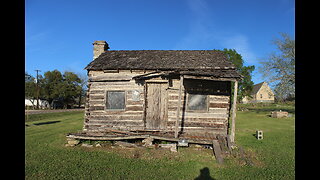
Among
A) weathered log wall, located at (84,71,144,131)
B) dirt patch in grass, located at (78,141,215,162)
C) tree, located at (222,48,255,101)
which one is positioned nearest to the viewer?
dirt patch in grass, located at (78,141,215,162)

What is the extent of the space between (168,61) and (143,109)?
12.0 feet

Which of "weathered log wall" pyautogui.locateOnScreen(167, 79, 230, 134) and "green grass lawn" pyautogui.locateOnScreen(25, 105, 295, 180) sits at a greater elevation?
"weathered log wall" pyautogui.locateOnScreen(167, 79, 230, 134)

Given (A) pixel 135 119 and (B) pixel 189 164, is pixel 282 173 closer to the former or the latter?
(B) pixel 189 164

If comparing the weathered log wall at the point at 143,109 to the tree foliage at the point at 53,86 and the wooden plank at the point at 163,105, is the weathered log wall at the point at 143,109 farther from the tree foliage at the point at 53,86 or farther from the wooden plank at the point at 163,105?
the tree foliage at the point at 53,86

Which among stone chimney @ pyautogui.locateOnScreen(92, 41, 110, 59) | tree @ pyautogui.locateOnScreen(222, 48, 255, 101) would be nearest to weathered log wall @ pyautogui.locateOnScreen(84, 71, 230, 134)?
stone chimney @ pyautogui.locateOnScreen(92, 41, 110, 59)

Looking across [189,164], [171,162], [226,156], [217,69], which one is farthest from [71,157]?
[217,69]

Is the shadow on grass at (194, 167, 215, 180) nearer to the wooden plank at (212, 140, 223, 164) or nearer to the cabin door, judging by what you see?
the wooden plank at (212, 140, 223, 164)

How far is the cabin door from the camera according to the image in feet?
31.7

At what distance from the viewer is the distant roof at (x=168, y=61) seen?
9602 millimetres

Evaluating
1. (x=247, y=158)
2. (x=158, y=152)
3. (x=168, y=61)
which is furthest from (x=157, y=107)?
(x=247, y=158)

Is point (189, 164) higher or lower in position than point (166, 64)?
lower

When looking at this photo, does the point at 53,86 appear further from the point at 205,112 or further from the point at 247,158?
the point at 247,158

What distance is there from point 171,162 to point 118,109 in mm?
4916
